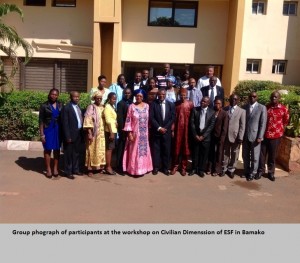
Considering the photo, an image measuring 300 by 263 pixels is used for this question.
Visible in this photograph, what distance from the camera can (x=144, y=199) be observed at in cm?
580

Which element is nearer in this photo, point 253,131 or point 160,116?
point 253,131

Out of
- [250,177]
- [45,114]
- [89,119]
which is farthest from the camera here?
[250,177]

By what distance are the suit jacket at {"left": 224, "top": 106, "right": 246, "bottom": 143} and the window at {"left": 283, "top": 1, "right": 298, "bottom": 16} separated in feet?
33.5

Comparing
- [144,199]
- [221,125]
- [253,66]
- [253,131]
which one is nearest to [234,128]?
[221,125]

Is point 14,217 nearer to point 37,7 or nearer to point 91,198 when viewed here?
point 91,198

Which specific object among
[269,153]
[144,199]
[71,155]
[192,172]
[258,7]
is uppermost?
[258,7]

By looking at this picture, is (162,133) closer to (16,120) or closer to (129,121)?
(129,121)

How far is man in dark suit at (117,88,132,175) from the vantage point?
696 centimetres

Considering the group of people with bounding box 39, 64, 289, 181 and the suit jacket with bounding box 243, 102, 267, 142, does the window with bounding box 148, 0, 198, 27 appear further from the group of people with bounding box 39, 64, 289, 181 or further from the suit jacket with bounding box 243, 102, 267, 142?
the suit jacket with bounding box 243, 102, 267, 142

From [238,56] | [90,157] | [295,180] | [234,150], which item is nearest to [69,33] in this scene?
[238,56]

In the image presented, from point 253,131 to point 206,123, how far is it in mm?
895

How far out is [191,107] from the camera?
23.0 ft

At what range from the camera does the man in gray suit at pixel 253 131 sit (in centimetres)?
668

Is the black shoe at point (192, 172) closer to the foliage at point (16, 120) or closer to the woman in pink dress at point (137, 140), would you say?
the woman in pink dress at point (137, 140)
